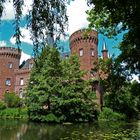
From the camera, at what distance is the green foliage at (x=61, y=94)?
37.9 m

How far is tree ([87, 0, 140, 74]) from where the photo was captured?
289 inches

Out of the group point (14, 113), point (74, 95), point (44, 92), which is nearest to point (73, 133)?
point (74, 95)

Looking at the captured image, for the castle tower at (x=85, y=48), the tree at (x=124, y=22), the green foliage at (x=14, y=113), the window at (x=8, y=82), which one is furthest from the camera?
the window at (x=8, y=82)

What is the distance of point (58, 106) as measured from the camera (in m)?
38.5

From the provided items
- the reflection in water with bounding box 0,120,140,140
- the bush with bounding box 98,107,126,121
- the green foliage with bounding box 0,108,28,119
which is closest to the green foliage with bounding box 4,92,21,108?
the green foliage with bounding box 0,108,28,119

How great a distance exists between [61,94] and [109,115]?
10.00 m

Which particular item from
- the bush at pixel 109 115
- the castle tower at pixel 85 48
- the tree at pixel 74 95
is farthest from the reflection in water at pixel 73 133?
the castle tower at pixel 85 48

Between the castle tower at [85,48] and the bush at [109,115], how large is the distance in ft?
25.1

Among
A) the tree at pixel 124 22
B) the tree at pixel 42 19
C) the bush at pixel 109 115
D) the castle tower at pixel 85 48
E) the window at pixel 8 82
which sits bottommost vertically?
the bush at pixel 109 115

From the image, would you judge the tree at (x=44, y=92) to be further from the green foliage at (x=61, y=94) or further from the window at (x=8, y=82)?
the window at (x=8, y=82)

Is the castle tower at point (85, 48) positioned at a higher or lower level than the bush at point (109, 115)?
higher

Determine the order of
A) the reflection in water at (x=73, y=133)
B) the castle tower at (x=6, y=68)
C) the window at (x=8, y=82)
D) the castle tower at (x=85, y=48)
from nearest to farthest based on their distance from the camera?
the reflection in water at (x=73, y=133) → the castle tower at (x=85, y=48) → the castle tower at (x=6, y=68) → the window at (x=8, y=82)

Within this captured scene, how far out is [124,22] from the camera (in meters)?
12.4

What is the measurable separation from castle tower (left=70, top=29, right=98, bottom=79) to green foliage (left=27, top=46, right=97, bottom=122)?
1087 centimetres
